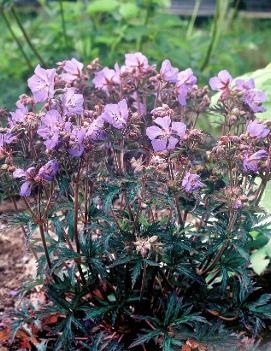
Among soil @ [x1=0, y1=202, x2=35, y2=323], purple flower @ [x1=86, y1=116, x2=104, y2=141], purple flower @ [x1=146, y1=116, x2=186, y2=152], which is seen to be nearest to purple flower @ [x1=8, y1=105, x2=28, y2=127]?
purple flower @ [x1=86, y1=116, x2=104, y2=141]

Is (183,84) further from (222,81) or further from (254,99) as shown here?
(254,99)

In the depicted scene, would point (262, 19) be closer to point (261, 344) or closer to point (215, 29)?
point (215, 29)

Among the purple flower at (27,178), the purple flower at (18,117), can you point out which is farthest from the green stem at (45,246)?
the purple flower at (18,117)

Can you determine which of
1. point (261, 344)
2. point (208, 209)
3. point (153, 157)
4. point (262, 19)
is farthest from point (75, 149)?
point (262, 19)

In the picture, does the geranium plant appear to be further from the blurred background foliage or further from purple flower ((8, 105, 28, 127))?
the blurred background foliage

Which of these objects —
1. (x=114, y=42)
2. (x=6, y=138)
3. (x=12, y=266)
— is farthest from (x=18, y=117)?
(x=114, y=42)

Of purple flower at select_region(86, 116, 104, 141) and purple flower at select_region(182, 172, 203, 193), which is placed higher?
purple flower at select_region(86, 116, 104, 141)
